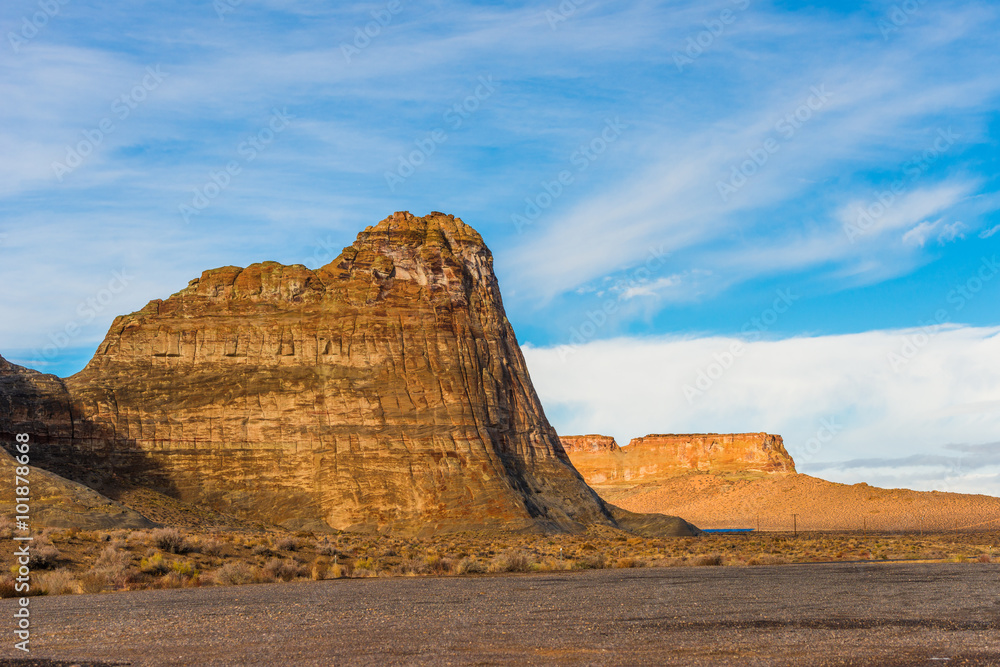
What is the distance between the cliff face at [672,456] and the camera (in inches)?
6422

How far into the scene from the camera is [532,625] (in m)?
13.9

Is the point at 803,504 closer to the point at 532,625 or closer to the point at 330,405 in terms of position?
the point at 330,405

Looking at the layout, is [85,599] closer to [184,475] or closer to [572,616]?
[572,616]

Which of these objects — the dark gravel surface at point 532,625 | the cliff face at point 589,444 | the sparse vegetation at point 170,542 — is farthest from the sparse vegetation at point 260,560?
the cliff face at point 589,444

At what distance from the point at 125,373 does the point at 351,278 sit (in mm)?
21098

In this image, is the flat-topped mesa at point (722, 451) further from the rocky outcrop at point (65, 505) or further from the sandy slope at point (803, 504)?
the rocky outcrop at point (65, 505)

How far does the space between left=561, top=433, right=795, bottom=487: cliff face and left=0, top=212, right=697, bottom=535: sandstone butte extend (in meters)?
88.6

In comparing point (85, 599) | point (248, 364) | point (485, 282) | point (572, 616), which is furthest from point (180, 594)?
point (485, 282)

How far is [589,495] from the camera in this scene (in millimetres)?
77375

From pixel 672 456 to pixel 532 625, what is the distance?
164m

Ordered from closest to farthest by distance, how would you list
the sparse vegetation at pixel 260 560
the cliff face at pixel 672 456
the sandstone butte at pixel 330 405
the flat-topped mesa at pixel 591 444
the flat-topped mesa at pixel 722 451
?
the sparse vegetation at pixel 260 560 → the sandstone butte at pixel 330 405 → the flat-topped mesa at pixel 722 451 → the cliff face at pixel 672 456 → the flat-topped mesa at pixel 591 444

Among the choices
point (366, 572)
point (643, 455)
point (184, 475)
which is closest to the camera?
point (366, 572)

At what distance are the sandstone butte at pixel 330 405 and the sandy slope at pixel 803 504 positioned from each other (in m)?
40.8

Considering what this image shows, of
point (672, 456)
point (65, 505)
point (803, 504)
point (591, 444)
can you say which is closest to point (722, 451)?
point (672, 456)
